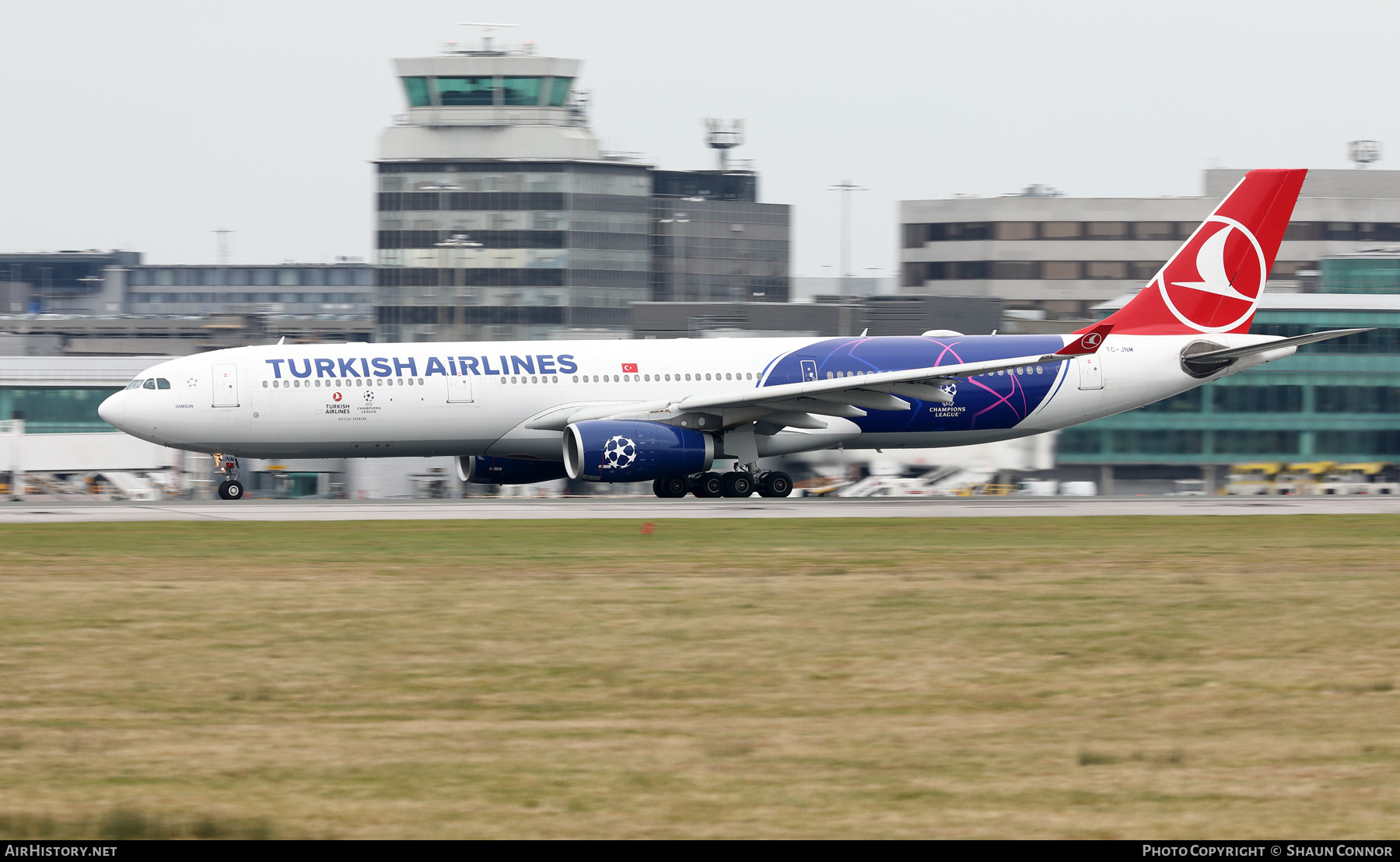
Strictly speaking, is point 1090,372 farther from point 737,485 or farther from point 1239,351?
point 737,485

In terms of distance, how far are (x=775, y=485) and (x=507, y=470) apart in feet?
21.5

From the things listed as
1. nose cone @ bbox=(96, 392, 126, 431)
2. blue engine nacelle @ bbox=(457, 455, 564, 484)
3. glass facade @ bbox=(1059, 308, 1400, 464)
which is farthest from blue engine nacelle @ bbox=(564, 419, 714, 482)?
glass facade @ bbox=(1059, 308, 1400, 464)

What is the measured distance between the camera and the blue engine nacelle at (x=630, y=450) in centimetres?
3581

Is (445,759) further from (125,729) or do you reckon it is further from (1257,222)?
(1257,222)

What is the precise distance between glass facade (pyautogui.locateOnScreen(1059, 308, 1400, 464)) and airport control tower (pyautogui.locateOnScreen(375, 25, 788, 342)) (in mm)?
64423

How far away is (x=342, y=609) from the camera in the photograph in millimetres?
18406

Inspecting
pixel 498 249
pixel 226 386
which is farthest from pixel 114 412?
pixel 498 249

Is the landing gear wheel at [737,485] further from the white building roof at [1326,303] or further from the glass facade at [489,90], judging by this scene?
the glass facade at [489,90]

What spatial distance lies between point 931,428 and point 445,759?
29.0 metres

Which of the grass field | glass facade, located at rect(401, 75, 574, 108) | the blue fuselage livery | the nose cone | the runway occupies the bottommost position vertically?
the runway

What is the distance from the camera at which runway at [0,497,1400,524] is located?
32375 mm

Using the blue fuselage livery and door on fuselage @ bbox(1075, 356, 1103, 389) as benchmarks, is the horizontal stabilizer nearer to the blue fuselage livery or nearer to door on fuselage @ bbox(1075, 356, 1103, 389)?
door on fuselage @ bbox(1075, 356, 1103, 389)

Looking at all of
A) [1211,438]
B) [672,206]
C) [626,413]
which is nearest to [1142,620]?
[626,413]

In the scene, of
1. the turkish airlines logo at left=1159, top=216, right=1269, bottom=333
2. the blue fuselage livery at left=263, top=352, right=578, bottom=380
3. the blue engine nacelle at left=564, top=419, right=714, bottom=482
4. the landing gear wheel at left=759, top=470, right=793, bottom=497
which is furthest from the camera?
the turkish airlines logo at left=1159, top=216, right=1269, bottom=333
